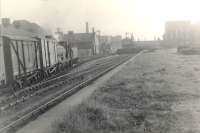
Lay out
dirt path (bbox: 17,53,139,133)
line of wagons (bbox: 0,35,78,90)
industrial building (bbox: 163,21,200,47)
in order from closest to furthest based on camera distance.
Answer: dirt path (bbox: 17,53,139,133) → line of wagons (bbox: 0,35,78,90) → industrial building (bbox: 163,21,200,47)

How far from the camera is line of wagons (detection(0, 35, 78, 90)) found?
17.0 meters

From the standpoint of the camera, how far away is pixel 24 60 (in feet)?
62.3

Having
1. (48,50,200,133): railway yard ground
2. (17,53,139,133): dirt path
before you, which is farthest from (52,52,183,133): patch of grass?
(17,53,139,133): dirt path

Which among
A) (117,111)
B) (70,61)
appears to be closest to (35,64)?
(117,111)

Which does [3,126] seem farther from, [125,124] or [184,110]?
[184,110]

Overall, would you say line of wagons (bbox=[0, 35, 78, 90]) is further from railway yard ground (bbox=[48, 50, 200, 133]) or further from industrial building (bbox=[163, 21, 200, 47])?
industrial building (bbox=[163, 21, 200, 47])

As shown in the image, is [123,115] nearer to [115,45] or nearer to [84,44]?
[84,44]

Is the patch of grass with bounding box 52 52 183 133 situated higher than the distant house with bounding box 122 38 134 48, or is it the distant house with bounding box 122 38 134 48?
the patch of grass with bounding box 52 52 183 133

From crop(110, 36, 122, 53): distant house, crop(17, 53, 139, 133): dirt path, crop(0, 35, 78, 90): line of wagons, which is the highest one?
crop(0, 35, 78, 90): line of wagons

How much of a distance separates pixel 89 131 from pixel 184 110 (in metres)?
4.32

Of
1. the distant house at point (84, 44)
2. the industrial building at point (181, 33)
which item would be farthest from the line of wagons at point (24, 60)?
the industrial building at point (181, 33)

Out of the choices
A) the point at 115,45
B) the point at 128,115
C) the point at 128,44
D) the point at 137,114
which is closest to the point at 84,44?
the point at 128,44

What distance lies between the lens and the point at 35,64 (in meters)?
21.7

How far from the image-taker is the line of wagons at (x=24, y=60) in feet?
55.8
